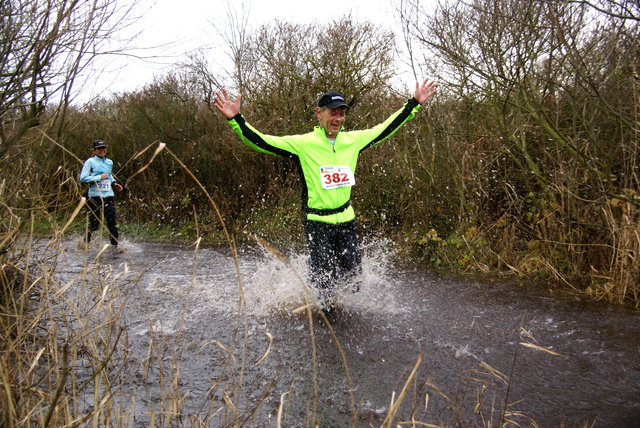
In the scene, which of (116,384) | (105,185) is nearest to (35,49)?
(116,384)

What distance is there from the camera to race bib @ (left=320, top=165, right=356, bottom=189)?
527 cm

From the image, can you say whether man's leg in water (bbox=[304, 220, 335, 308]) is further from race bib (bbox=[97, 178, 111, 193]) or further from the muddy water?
race bib (bbox=[97, 178, 111, 193])

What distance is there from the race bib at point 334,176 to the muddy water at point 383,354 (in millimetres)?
Answer: 1152

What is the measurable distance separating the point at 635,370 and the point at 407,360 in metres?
1.56

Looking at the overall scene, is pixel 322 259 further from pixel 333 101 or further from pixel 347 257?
pixel 333 101

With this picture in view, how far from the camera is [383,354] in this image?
4336 millimetres

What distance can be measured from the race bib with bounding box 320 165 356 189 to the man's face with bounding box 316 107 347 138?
36 centimetres

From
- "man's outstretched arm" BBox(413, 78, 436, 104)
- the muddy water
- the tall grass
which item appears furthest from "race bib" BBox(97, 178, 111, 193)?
"man's outstretched arm" BBox(413, 78, 436, 104)

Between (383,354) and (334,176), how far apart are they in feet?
5.74

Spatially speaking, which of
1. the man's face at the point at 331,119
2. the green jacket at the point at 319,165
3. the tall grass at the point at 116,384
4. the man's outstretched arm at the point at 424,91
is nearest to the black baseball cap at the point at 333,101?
the man's face at the point at 331,119

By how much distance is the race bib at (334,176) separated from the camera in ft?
17.3

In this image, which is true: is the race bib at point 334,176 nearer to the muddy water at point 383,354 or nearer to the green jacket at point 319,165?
the green jacket at point 319,165

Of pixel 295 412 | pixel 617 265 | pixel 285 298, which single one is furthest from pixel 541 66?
pixel 295 412

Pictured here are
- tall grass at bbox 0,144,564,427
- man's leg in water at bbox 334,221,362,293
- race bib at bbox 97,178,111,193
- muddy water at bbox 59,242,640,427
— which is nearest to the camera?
tall grass at bbox 0,144,564,427
